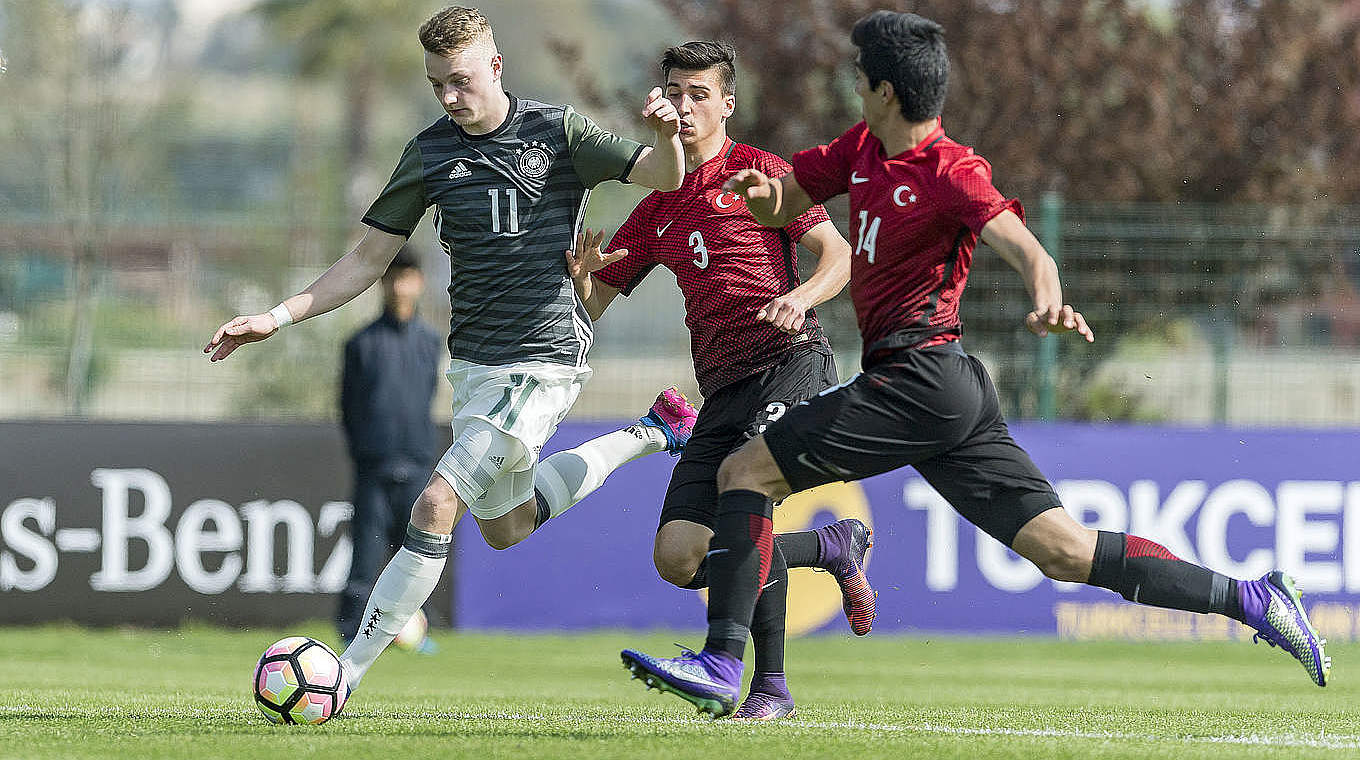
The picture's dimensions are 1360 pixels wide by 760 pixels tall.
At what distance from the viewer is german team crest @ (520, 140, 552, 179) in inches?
260

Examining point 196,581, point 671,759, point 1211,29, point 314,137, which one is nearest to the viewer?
point 671,759

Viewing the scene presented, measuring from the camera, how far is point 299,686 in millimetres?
6121

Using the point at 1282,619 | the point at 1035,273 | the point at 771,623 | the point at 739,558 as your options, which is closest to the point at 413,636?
the point at 771,623

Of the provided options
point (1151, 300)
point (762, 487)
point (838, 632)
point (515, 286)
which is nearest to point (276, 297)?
point (838, 632)

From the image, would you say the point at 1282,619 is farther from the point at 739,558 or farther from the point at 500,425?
the point at 500,425

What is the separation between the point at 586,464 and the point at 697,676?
6.40 ft

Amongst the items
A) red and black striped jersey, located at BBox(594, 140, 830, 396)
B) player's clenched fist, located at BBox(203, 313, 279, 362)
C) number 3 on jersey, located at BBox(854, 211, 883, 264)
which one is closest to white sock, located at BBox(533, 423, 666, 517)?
red and black striped jersey, located at BBox(594, 140, 830, 396)

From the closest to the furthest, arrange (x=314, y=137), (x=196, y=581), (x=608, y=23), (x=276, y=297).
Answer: (x=196, y=581), (x=276, y=297), (x=314, y=137), (x=608, y=23)

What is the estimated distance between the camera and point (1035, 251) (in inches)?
215

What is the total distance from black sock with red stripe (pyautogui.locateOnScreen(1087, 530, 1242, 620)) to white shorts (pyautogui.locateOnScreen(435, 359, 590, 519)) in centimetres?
204

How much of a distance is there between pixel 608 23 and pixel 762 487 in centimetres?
14917

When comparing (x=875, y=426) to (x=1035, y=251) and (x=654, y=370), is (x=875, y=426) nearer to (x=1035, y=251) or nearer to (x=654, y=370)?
(x=1035, y=251)

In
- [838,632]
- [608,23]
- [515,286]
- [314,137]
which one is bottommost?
[838,632]

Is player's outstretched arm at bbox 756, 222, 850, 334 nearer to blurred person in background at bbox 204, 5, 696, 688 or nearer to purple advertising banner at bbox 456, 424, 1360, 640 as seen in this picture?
blurred person in background at bbox 204, 5, 696, 688
